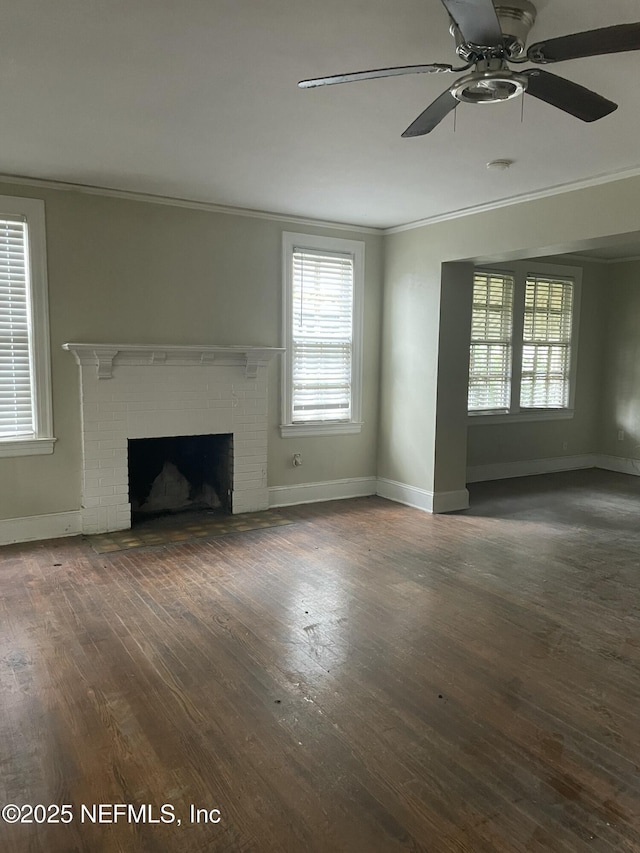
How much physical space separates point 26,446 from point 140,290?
1500mm

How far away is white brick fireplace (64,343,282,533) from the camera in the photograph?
481 centimetres

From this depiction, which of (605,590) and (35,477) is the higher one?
(35,477)

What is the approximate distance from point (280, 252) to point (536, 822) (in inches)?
187

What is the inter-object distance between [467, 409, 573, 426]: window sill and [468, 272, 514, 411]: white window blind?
81 mm

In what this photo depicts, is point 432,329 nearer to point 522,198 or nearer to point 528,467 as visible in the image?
point 522,198

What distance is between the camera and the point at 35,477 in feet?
15.3

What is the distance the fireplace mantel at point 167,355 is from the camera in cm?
469

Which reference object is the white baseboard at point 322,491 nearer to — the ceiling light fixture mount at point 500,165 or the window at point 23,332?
the window at point 23,332

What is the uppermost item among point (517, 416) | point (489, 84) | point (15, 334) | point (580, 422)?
point (489, 84)

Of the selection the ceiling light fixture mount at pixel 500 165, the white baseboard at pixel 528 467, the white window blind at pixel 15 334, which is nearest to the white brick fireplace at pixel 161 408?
the white window blind at pixel 15 334

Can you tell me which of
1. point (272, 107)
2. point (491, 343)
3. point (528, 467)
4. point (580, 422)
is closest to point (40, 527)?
point (272, 107)

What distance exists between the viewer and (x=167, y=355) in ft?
16.5

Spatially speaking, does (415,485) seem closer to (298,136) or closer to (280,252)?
(280,252)

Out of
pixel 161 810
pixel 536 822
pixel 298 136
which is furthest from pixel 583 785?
pixel 298 136
